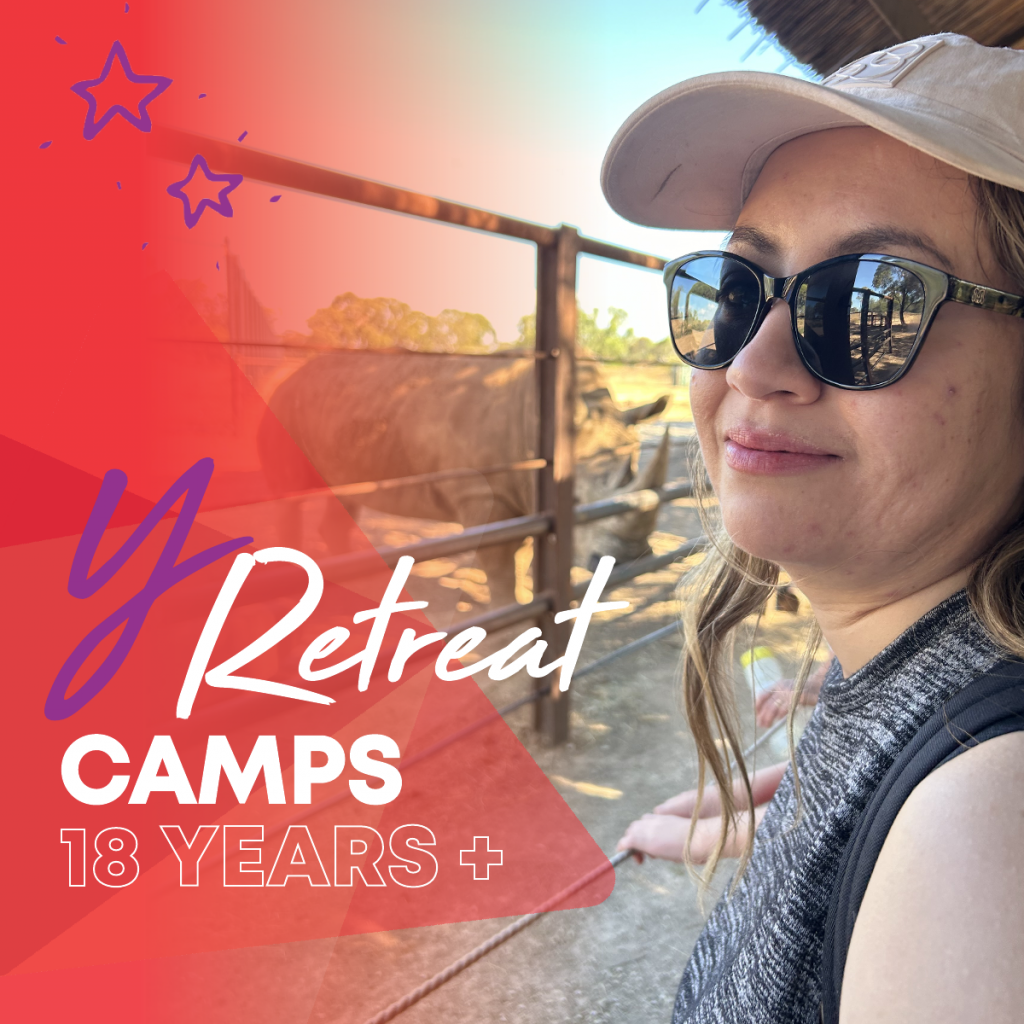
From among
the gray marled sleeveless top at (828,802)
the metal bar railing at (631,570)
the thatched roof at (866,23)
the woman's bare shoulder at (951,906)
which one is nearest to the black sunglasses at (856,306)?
the gray marled sleeveless top at (828,802)

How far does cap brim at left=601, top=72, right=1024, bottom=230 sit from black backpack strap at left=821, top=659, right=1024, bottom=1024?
401 millimetres

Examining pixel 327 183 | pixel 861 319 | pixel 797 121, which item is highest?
pixel 327 183

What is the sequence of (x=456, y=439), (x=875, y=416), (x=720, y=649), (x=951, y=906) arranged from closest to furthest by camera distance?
1. (x=951, y=906)
2. (x=875, y=416)
3. (x=720, y=649)
4. (x=456, y=439)

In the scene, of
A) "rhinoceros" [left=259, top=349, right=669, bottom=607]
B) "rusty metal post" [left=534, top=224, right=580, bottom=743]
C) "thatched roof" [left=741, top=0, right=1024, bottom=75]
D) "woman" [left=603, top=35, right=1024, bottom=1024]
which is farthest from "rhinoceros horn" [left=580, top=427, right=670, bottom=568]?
"woman" [left=603, top=35, right=1024, bottom=1024]

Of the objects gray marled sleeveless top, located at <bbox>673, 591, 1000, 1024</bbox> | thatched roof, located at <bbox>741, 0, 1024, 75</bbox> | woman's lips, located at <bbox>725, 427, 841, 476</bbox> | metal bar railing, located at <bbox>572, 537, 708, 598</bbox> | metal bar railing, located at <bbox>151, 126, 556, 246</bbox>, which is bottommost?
metal bar railing, located at <bbox>572, 537, 708, 598</bbox>

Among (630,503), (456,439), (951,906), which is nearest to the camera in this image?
(951,906)

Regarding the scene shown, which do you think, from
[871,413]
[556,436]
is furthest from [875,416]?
[556,436]

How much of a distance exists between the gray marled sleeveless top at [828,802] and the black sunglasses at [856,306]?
0.24 m

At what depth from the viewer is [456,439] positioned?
4.19 metres

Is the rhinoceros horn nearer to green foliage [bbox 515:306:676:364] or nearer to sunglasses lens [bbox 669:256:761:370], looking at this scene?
green foliage [bbox 515:306:676:364]

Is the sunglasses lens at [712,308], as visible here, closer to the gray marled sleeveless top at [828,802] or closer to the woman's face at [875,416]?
the woman's face at [875,416]

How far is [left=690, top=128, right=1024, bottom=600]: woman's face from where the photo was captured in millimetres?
680

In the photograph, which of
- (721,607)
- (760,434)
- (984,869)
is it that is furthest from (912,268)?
(721,607)
